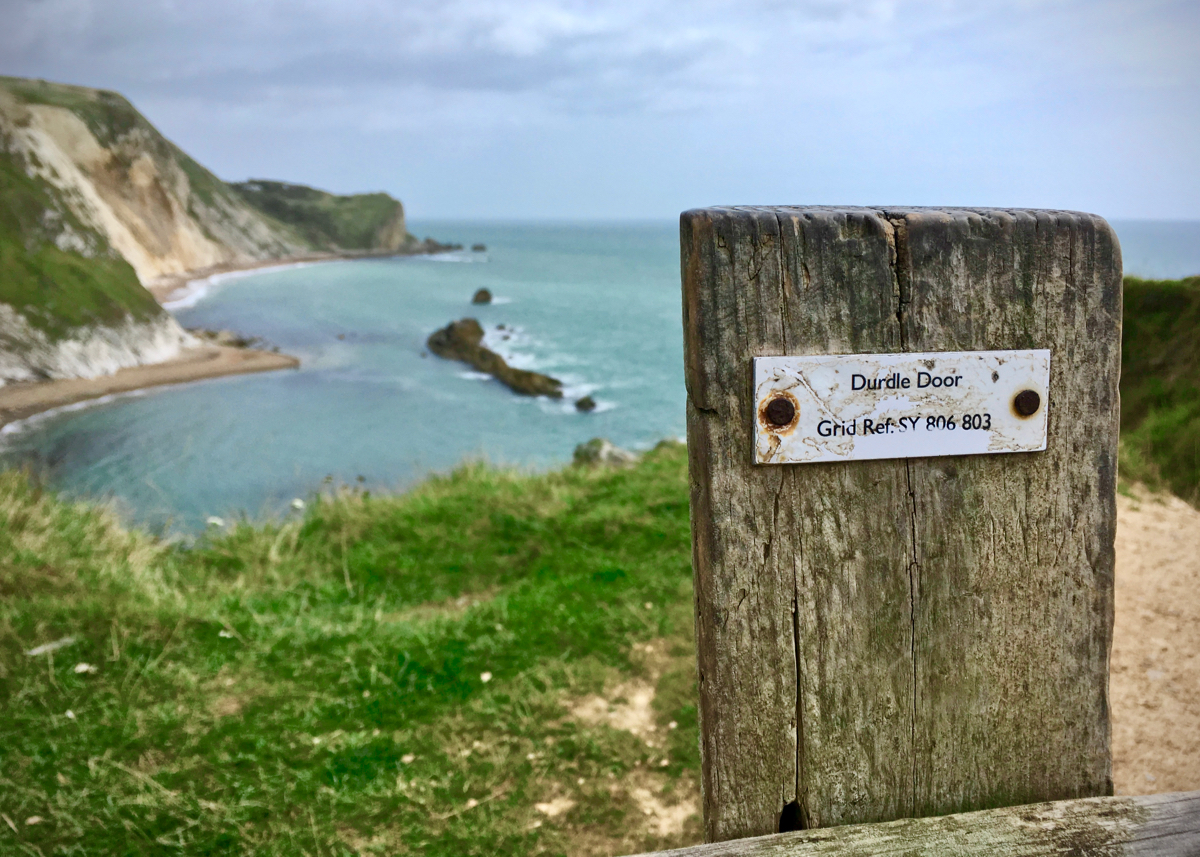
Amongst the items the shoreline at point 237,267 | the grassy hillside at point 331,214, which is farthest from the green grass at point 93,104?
the grassy hillside at point 331,214

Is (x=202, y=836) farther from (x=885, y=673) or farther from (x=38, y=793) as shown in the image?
(x=885, y=673)

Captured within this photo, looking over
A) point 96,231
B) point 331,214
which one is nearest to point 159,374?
point 96,231

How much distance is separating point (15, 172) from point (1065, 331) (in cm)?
2212

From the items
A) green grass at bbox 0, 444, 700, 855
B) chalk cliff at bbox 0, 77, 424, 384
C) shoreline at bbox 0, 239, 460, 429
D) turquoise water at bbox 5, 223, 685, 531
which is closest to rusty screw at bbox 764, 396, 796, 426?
green grass at bbox 0, 444, 700, 855

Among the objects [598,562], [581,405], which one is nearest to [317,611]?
[598,562]

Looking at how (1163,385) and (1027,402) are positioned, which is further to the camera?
(1163,385)

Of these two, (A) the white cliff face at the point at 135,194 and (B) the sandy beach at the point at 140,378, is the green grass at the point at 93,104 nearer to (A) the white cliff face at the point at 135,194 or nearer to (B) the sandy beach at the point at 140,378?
(A) the white cliff face at the point at 135,194

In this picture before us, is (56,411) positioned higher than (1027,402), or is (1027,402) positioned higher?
(1027,402)

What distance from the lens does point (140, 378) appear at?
15.9 meters

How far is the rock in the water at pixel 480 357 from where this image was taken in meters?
21.5

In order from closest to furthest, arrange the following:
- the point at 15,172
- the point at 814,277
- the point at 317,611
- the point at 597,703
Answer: the point at 814,277
the point at 597,703
the point at 317,611
the point at 15,172

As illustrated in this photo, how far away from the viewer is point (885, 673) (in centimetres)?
124

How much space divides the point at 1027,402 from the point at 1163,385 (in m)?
6.36

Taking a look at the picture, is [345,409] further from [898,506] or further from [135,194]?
[898,506]
